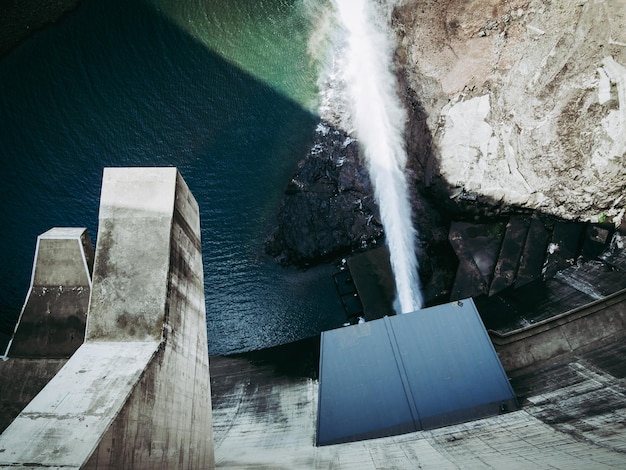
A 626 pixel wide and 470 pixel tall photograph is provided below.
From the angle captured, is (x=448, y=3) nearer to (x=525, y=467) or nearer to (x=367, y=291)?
(x=367, y=291)

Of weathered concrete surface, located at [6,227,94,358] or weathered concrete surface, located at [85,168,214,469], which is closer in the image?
weathered concrete surface, located at [85,168,214,469]

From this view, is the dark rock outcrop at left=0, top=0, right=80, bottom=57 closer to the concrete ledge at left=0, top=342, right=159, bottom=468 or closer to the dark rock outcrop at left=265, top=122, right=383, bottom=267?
the dark rock outcrop at left=265, top=122, right=383, bottom=267

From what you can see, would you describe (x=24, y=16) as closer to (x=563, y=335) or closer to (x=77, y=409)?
(x=77, y=409)

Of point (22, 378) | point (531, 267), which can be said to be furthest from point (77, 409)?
point (531, 267)

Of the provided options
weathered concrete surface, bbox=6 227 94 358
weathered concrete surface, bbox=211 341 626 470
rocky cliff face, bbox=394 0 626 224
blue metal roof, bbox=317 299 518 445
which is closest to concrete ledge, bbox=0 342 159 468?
weathered concrete surface, bbox=211 341 626 470

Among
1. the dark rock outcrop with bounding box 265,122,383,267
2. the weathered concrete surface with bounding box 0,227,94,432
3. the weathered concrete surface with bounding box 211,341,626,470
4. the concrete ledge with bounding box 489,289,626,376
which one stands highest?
the dark rock outcrop with bounding box 265,122,383,267

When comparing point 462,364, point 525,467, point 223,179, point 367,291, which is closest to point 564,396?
point 462,364

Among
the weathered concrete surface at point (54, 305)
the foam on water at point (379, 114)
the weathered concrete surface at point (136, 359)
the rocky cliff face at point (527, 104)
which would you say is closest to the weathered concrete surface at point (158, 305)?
the weathered concrete surface at point (136, 359)
